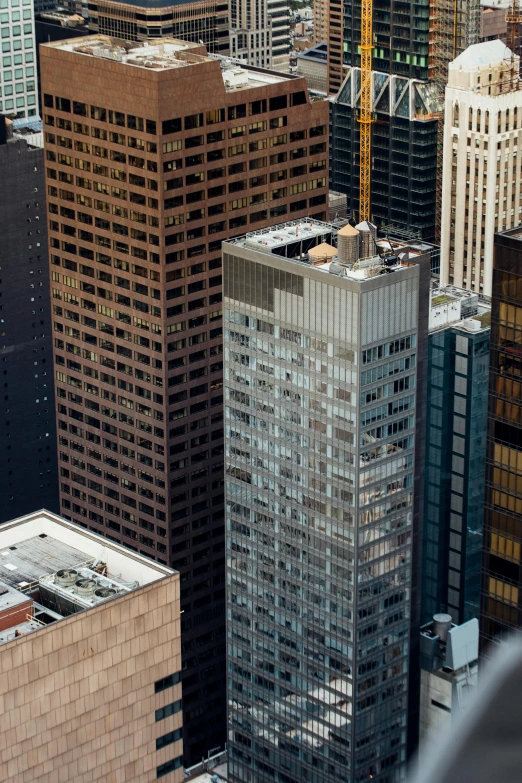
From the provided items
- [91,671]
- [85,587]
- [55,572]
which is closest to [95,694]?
[91,671]

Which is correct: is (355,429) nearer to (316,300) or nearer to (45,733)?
(316,300)

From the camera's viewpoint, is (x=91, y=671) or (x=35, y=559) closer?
(x=91, y=671)

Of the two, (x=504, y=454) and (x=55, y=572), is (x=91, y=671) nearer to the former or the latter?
(x=55, y=572)

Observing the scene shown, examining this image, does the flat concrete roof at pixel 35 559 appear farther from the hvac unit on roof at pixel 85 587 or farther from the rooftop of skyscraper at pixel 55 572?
the hvac unit on roof at pixel 85 587

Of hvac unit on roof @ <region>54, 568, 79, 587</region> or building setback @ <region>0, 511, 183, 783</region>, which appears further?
hvac unit on roof @ <region>54, 568, 79, 587</region>

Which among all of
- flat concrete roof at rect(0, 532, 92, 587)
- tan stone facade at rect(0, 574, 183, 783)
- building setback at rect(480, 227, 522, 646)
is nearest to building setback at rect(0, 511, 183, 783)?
tan stone facade at rect(0, 574, 183, 783)

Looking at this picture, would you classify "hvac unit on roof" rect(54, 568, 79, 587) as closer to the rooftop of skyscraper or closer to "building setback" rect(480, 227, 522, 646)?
the rooftop of skyscraper
